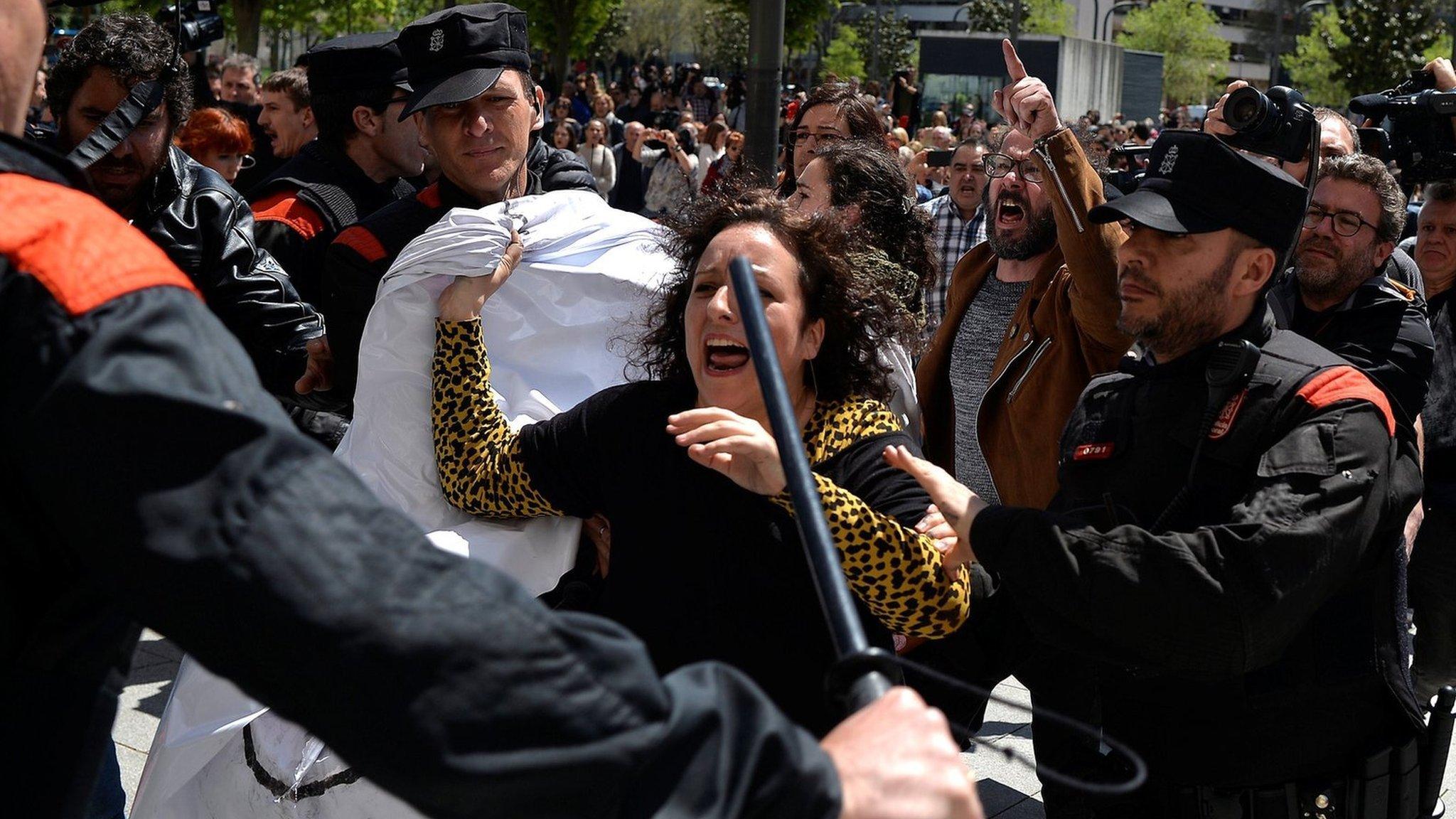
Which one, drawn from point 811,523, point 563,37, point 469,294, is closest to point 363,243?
point 469,294

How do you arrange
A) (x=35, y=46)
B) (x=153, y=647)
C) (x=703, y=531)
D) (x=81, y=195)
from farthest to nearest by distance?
(x=153, y=647) → (x=703, y=531) → (x=35, y=46) → (x=81, y=195)

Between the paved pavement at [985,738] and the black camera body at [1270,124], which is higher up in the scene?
the black camera body at [1270,124]

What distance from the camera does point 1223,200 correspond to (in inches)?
104

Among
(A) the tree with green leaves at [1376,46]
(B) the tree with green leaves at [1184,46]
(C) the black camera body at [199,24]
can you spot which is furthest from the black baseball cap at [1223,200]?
(B) the tree with green leaves at [1184,46]

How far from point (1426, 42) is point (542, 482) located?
4216 centimetres

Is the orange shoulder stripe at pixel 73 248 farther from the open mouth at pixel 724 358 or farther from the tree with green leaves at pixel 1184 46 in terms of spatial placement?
the tree with green leaves at pixel 1184 46

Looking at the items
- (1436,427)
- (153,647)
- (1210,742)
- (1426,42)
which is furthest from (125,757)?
(1426,42)

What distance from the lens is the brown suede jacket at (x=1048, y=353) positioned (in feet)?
11.3

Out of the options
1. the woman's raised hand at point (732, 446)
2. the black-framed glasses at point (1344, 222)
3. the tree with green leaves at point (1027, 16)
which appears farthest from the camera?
the tree with green leaves at point (1027, 16)

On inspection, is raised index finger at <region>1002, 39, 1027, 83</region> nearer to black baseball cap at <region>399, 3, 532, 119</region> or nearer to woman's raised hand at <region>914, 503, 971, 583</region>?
black baseball cap at <region>399, 3, 532, 119</region>

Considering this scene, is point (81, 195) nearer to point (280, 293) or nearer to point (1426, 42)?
point (280, 293)

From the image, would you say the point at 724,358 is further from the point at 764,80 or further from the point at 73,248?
the point at 764,80

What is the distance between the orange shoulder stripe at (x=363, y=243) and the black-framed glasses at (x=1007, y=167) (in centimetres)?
181

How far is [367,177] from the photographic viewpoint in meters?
4.65
